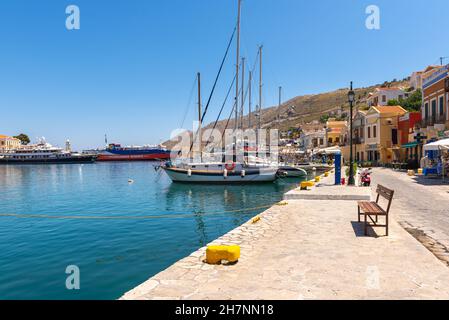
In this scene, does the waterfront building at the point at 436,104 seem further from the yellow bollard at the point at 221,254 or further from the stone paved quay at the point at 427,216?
the yellow bollard at the point at 221,254

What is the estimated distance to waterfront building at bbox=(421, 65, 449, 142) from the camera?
27027 millimetres

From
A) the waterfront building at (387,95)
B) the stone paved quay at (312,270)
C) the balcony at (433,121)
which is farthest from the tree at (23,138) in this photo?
the stone paved quay at (312,270)

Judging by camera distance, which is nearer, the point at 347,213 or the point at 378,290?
the point at 378,290

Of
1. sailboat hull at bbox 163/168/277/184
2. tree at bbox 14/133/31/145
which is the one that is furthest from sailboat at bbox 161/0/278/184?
tree at bbox 14/133/31/145

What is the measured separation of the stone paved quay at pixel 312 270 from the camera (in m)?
4.55

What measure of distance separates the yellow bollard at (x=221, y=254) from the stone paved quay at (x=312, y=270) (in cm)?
17

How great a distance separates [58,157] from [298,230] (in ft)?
375

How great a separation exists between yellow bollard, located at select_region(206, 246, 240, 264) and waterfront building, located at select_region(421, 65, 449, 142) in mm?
A: 27385

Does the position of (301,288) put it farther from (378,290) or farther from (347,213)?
(347,213)

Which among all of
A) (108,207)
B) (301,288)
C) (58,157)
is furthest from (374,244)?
(58,157)

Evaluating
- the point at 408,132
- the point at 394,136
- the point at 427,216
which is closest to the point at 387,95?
the point at 394,136

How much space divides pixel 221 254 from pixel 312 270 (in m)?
1.69

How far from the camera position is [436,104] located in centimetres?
2927
